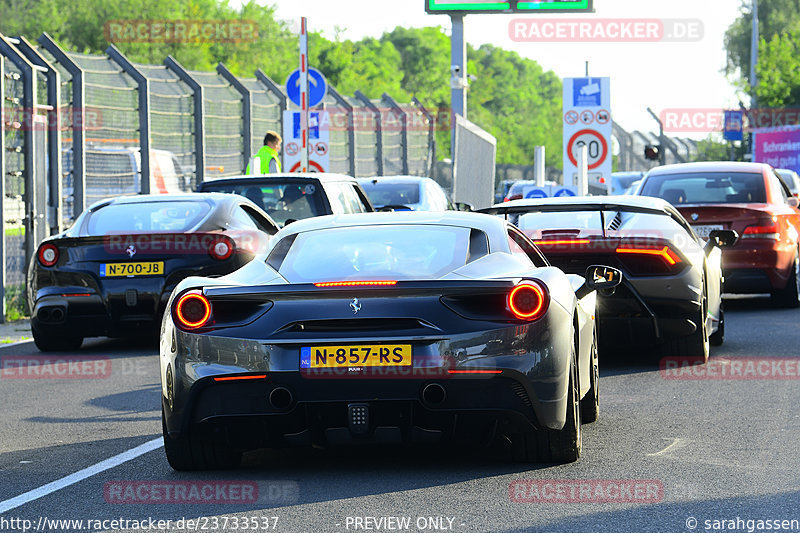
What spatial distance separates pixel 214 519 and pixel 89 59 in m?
14.8

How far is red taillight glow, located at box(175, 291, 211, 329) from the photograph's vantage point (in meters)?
6.51

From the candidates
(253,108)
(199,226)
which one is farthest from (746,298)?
(253,108)

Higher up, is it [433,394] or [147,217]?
[147,217]

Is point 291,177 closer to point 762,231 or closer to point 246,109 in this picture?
point 762,231

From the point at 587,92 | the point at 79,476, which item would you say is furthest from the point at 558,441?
the point at 587,92

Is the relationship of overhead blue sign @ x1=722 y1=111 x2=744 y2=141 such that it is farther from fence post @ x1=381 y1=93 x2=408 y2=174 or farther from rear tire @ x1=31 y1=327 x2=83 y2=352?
rear tire @ x1=31 y1=327 x2=83 y2=352

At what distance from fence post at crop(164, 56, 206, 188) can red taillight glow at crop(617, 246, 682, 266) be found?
1137 centimetres

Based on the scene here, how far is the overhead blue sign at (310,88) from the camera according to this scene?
20.8m

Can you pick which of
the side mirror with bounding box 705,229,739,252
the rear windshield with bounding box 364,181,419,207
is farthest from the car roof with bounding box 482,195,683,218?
the rear windshield with bounding box 364,181,419,207

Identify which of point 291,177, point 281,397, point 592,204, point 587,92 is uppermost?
point 587,92

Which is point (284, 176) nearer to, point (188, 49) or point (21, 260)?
point (21, 260)

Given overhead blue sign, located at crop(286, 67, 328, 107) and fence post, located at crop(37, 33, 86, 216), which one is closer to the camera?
fence post, located at crop(37, 33, 86, 216)

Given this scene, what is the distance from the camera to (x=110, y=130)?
1964 centimetres

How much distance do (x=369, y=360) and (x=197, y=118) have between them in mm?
15824
